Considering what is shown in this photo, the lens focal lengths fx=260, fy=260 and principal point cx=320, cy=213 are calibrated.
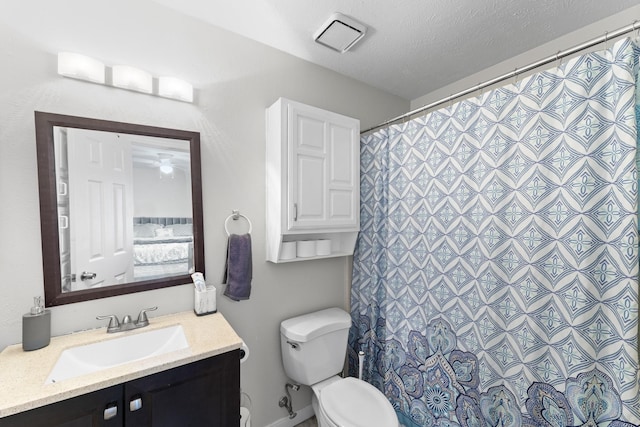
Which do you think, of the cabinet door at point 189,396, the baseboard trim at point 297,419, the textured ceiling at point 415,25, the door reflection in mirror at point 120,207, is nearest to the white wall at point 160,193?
the door reflection in mirror at point 120,207

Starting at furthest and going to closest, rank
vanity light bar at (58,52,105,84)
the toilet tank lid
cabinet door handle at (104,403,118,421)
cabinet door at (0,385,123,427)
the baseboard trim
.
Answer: the baseboard trim, the toilet tank lid, vanity light bar at (58,52,105,84), cabinet door handle at (104,403,118,421), cabinet door at (0,385,123,427)

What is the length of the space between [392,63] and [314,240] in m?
1.37

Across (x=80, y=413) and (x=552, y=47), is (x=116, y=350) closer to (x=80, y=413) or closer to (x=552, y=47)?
(x=80, y=413)

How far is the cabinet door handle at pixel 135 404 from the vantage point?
89cm

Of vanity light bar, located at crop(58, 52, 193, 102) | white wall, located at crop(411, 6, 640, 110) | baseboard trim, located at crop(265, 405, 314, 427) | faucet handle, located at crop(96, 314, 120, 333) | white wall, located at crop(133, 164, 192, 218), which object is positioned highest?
white wall, located at crop(411, 6, 640, 110)

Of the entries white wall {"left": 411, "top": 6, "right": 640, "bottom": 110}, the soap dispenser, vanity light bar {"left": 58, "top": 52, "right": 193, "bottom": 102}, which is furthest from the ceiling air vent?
the soap dispenser

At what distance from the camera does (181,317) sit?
4.41ft

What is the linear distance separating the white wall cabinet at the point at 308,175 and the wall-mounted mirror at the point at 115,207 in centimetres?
42

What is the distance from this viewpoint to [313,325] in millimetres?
1648

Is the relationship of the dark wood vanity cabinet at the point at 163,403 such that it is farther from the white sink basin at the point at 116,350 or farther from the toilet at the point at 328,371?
the toilet at the point at 328,371

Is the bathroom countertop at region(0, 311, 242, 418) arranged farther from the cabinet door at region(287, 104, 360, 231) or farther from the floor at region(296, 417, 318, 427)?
the floor at region(296, 417, 318, 427)

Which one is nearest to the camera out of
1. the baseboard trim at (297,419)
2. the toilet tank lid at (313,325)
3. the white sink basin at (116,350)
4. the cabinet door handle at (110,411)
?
the cabinet door handle at (110,411)

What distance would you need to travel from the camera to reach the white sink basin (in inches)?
39.5

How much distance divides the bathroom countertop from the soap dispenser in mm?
26
